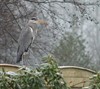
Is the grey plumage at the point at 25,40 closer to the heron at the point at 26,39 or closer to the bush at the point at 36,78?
the heron at the point at 26,39

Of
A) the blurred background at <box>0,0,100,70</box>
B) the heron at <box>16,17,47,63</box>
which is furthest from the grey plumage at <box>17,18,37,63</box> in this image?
the blurred background at <box>0,0,100,70</box>

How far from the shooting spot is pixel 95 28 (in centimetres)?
4578

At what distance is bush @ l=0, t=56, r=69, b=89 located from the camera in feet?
12.5

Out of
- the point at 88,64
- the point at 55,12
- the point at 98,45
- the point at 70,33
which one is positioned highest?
the point at 55,12

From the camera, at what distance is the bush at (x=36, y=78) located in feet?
12.5

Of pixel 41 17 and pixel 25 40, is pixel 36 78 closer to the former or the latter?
pixel 25 40

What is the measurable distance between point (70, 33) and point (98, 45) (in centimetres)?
2346

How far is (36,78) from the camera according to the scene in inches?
154

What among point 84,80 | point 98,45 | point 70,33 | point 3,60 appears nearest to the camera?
point 84,80

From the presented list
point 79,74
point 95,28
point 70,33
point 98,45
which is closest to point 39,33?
point 70,33

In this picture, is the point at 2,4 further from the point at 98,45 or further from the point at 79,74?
the point at 98,45

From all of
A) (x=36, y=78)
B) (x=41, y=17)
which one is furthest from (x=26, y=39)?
(x=41, y=17)

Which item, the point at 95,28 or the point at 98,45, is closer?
the point at 98,45

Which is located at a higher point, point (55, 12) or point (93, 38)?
point (55, 12)
